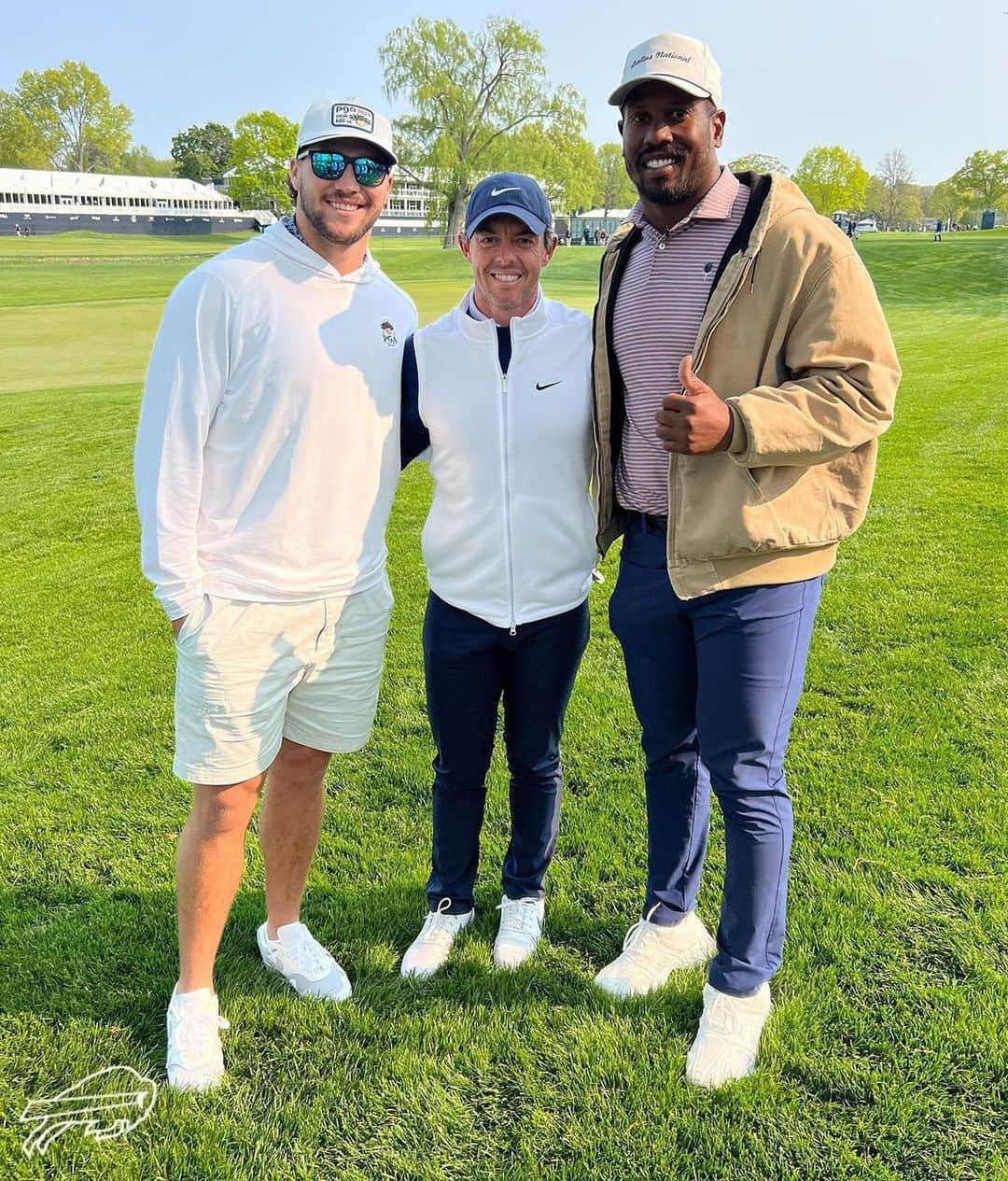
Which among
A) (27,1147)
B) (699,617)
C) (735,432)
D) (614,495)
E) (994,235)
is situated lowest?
(27,1147)

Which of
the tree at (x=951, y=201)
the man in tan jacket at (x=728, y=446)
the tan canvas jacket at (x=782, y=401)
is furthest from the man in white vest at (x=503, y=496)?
the tree at (x=951, y=201)

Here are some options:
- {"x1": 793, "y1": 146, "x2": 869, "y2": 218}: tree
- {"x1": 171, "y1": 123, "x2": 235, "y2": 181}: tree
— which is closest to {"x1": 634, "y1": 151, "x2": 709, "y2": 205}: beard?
{"x1": 793, "y1": 146, "x2": 869, "y2": 218}: tree

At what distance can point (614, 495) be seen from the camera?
254 cm

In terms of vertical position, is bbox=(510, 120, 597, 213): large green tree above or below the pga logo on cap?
above

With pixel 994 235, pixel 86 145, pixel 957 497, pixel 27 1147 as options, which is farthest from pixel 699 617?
pixel 86 145

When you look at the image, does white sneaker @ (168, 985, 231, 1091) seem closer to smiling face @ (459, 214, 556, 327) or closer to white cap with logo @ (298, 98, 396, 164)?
smiling face @ (459, 214, 556, 327)

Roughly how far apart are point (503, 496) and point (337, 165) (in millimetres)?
956

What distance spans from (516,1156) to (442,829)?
945 mm

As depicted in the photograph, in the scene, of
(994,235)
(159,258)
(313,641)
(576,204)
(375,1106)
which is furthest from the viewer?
(576,204)

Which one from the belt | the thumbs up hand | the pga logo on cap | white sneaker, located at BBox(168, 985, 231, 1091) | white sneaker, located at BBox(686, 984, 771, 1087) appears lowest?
white sneaker, located at BBox(168, 985, 231, 1091)

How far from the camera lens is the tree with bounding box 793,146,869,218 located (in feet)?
197

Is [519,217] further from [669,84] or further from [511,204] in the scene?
[669,84]

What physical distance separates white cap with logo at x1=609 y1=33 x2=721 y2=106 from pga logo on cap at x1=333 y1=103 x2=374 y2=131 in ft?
2.12

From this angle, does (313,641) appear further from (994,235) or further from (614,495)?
(994,235)
